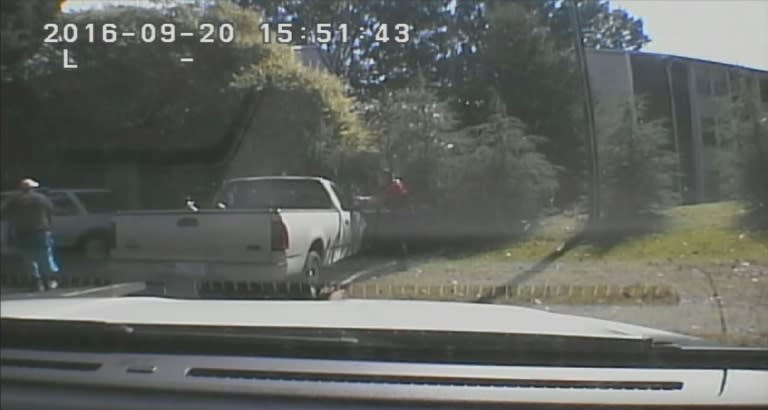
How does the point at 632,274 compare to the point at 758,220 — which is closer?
the point at 758,220

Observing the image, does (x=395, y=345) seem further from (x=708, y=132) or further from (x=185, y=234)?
(x=708, y=132)

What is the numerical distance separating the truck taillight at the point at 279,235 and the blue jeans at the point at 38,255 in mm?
922

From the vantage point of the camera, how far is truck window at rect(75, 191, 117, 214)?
4.15 metres

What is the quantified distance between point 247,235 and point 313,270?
0.31 m

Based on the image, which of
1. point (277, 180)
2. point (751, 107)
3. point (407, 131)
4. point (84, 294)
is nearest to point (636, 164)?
point (751, 107)

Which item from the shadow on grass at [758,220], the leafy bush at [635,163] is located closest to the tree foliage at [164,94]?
the leafy bush at [635,163]

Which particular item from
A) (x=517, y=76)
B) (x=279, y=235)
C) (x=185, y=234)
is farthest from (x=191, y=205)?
(x=517, y=76)

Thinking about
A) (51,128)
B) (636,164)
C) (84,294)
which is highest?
(51,128)

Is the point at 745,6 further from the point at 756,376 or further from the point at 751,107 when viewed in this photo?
the point at 756,376

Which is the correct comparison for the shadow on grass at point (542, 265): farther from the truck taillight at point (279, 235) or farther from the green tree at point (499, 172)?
the truck taillight at point (279, 235)

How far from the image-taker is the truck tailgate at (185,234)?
408 centimetres

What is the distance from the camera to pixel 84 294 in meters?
4.19

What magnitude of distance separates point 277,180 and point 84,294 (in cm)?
94

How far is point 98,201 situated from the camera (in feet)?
13.7
